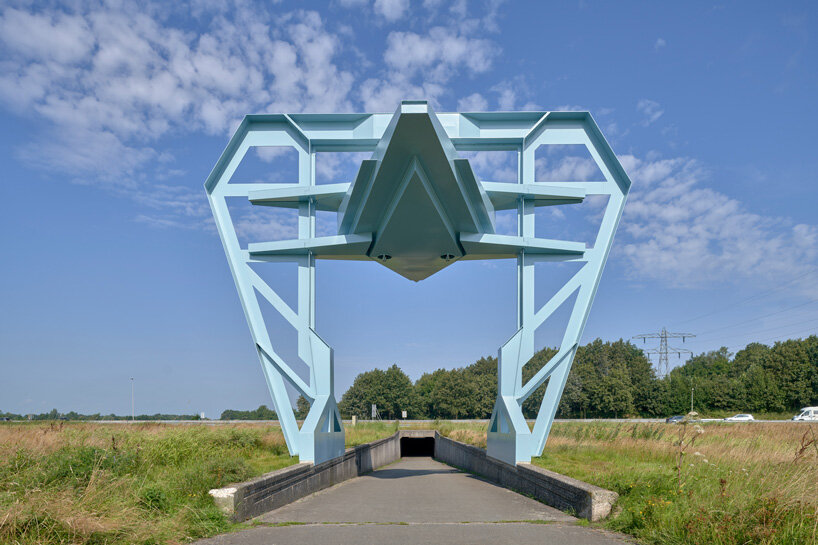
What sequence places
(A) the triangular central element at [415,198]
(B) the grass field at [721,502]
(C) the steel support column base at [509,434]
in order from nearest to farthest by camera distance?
(B) the grass field at [721,502]
(A) the triangular central element at [415,198]
(C) the steel support column base at [509,434]

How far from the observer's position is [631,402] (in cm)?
6169

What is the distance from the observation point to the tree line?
55.5 m

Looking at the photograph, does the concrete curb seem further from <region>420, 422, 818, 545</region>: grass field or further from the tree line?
the tree line

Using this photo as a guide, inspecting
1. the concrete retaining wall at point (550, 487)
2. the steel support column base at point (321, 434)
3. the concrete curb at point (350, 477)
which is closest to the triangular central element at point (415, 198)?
the steel support column base at point (321, 434)

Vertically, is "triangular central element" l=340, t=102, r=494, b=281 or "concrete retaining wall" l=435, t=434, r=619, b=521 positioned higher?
"triangular central element" l=340, t=102, r=494, b=281

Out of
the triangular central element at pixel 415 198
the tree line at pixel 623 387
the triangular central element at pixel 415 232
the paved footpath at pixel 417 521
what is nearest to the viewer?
the paved footpath at pixel 417 521

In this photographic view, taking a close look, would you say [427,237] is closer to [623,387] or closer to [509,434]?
[509,434]

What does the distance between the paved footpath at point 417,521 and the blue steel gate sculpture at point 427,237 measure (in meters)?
2.51

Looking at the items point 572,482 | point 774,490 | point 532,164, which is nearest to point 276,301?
point 532,164

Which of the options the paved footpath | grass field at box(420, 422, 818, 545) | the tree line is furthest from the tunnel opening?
grass field at box(420, 422, 818, 545)

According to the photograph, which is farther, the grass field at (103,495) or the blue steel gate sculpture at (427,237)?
the blue steel gate sculpture at (427,237)

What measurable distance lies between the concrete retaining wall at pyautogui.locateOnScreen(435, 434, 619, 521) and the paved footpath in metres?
0.20

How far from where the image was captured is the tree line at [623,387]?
55.5m

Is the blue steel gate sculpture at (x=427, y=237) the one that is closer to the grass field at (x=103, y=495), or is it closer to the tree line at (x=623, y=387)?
the grass field at (x=103, y=495)
